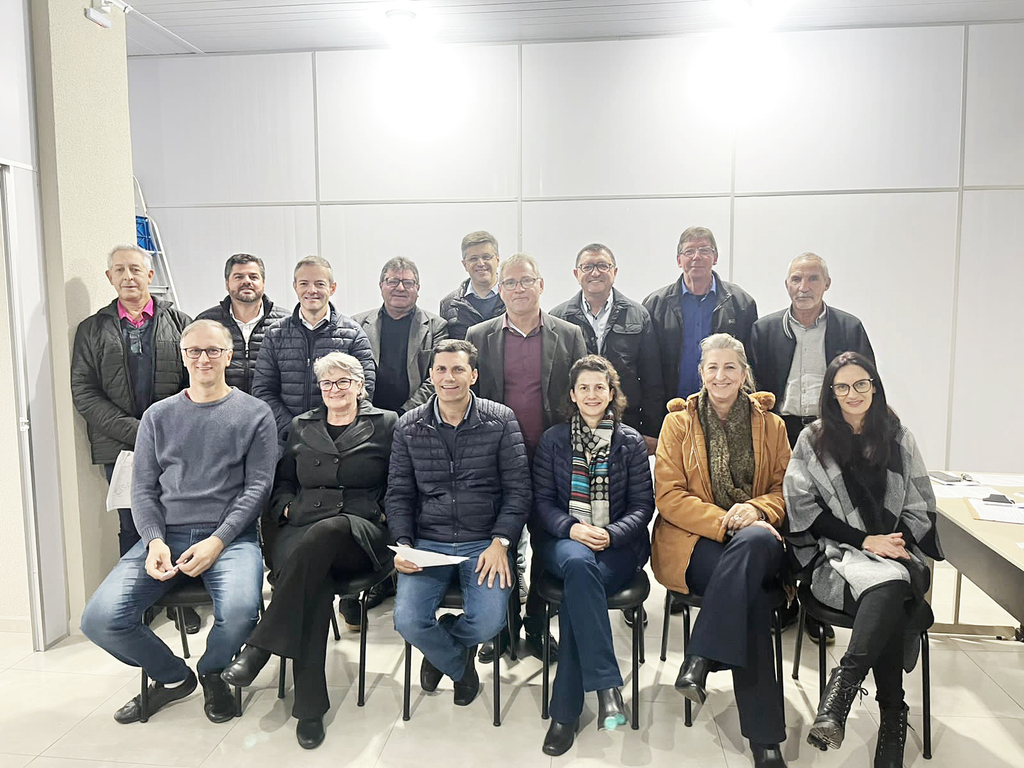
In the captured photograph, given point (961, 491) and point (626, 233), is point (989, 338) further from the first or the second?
point (626, 233)

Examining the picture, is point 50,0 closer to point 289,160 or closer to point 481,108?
point 289,160

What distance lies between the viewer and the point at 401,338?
3.49 m

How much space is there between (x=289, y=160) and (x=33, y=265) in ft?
6.64

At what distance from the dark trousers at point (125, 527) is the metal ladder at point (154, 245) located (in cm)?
180

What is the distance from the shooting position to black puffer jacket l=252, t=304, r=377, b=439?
3123 mm

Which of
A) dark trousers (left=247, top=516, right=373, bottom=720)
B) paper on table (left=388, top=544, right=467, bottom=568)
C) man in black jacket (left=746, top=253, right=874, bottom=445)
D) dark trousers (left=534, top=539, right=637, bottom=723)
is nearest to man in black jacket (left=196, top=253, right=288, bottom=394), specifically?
dark trousers (left=247, top=516, right=373, bottom=720)

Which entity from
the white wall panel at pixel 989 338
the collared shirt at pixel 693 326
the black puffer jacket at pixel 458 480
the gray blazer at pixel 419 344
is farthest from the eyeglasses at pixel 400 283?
the white wall panel at pixel 989 338

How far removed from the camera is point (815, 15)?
4.07 metres

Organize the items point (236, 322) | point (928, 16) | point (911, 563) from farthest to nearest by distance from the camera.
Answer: point (928, 16) < point (236, 322) < point (911, 563)

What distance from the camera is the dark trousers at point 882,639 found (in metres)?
2.13

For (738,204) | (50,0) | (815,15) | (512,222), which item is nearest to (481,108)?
(512,222)

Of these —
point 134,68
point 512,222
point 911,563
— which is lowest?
point 911,563

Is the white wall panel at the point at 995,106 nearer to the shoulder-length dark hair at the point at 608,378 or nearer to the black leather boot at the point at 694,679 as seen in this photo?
the shoulder-length dark hair at the point at 608,378

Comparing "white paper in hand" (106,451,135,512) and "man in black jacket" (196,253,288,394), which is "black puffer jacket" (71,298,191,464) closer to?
"white paper in hand" (106,451,135,512)
